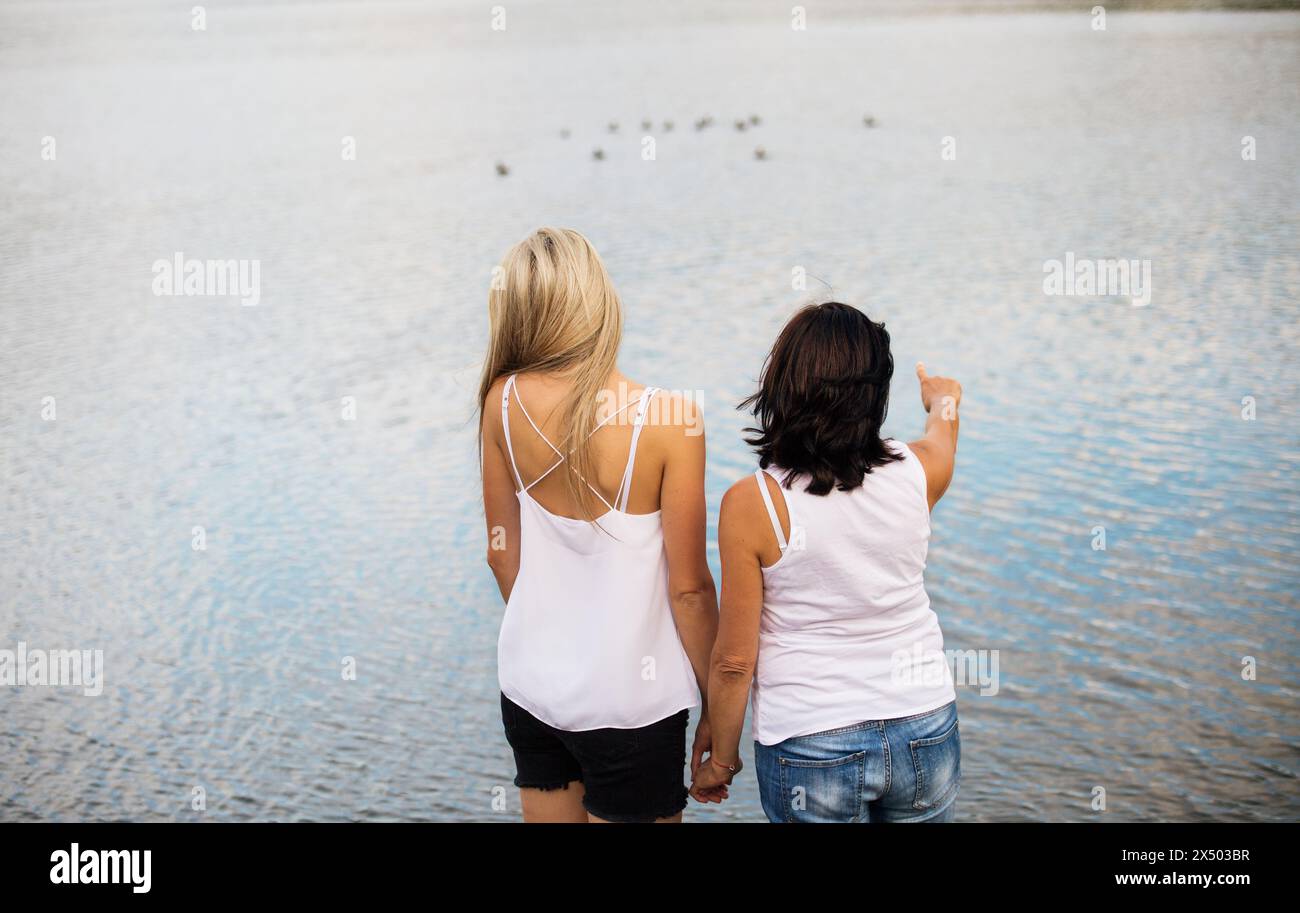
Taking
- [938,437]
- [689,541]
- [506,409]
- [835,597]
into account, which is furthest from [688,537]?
[938,437]

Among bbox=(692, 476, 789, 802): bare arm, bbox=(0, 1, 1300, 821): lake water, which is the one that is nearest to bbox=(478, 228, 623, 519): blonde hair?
bbox=(692, 476, 789, 802): bare arm

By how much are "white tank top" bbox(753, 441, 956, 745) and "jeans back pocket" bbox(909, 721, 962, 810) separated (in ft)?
0.17

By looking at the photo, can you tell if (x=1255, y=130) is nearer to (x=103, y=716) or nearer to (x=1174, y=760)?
(x=1174, y=760)

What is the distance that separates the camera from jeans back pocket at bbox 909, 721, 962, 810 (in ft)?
6.68

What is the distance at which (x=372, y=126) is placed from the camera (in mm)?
16328

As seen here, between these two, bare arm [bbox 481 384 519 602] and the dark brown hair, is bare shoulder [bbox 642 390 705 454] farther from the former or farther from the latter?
bare arm [bbox 481 384 519 602]

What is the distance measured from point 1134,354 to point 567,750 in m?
5.75

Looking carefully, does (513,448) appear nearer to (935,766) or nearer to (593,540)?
(593,540)

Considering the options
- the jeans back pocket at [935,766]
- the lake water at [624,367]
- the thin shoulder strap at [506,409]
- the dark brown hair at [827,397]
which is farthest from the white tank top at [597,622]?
the lake water at [624,367]

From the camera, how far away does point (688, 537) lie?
208cm

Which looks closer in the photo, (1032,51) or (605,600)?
(605,600)

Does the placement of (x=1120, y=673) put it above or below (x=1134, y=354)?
below

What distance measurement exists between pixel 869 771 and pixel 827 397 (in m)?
0.57

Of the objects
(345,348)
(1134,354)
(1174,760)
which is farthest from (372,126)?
(1174,760)
